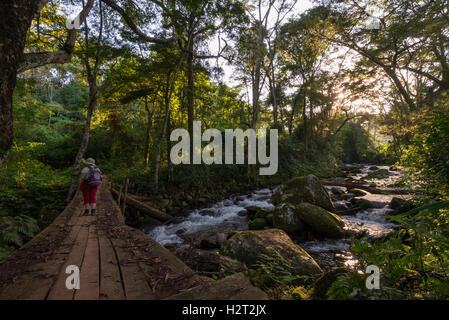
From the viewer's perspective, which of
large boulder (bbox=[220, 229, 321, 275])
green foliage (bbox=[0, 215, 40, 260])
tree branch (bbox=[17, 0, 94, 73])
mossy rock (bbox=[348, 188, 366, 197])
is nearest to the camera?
tree branch (bbox=[17, 0, 94, 73])

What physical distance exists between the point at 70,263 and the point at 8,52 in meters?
2.59

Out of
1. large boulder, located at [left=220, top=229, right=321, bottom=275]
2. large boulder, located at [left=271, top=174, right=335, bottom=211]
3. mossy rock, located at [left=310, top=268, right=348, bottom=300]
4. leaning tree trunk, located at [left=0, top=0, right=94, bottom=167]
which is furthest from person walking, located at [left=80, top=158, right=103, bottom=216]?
large boulder, located at [left=271, top=174, right=335, bottom=211]

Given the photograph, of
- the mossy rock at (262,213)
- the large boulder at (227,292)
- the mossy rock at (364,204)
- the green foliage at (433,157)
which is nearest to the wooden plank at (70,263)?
the large boulder at (227,292)

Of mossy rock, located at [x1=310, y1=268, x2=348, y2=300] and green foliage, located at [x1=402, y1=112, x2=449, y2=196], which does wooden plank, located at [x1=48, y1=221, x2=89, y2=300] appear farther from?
green foliage, located at [x1=402, y1=112, x2=449, y2=196]

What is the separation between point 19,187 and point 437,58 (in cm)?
1824

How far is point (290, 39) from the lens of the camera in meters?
16.4

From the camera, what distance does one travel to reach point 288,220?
6387mm

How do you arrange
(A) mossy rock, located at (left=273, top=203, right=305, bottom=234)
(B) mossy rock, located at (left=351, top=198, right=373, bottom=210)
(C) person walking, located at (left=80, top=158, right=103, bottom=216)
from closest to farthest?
(C) person walking, located at (left=80, top=158, right=103, bottom=216), (A) mossy rock, located at (left=273, top=203, right=305, bottom=234), (B) mossy rock, located at (left=351, top=198, right=373, bottom=210)

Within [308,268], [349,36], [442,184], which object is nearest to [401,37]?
[349,36]

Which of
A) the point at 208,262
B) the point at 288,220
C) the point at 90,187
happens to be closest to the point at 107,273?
the point at 208,262

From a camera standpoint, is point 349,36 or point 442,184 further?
point 349,36

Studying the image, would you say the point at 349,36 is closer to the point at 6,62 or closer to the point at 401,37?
the point at 401,37

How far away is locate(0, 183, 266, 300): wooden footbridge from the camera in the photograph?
56.4 inches

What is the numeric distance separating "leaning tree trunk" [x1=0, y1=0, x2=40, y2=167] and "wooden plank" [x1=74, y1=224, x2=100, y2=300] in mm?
1567
